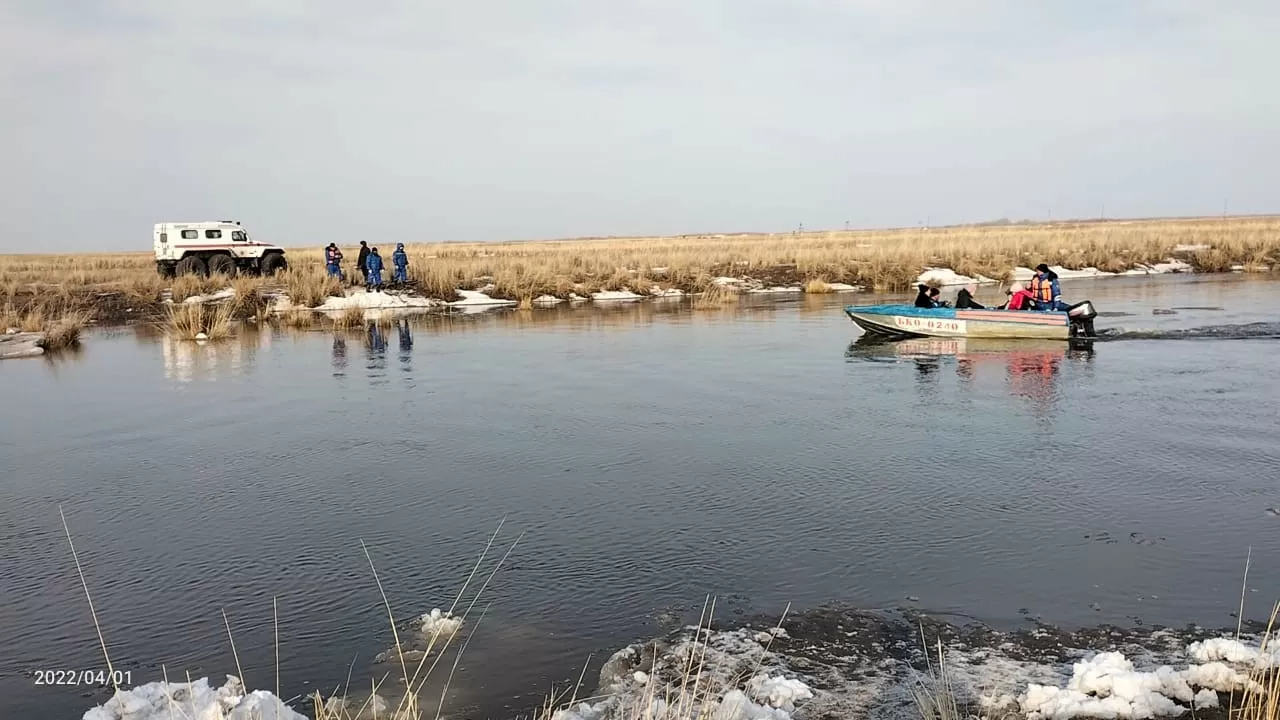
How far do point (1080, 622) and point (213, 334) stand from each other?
20.0 meters

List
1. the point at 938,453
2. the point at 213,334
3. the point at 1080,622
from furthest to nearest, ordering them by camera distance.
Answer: the point at 213,334, the point at 938,453, the point at 1080,622

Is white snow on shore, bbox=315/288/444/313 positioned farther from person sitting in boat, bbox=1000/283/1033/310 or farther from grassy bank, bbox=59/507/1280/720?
grassy bank, bbox=59/507/1280/720

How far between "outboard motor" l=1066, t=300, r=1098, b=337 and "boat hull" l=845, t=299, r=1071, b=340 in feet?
0.45

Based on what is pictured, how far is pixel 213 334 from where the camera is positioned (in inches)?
859

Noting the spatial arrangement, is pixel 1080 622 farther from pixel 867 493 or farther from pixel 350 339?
pixel 350 339

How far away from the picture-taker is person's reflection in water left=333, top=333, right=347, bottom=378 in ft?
55.2

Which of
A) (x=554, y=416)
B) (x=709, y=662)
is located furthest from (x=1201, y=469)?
(x=554, y=416)

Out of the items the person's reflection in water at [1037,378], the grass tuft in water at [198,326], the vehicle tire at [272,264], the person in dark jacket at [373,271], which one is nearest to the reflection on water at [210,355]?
the grass tuft in water at [198,326]

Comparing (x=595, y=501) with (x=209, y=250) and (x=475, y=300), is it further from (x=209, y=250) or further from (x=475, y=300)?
(x=209, y=250)

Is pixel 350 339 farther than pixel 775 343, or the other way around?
pixel 350 339

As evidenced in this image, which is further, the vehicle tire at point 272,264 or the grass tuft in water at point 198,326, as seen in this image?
the vehicle tire at point 272,264

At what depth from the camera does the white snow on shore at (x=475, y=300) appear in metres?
31.7

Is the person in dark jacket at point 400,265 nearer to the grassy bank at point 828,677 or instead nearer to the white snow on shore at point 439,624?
the grassy bank at point 828,677

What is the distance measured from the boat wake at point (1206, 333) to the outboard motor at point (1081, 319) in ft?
1.01
